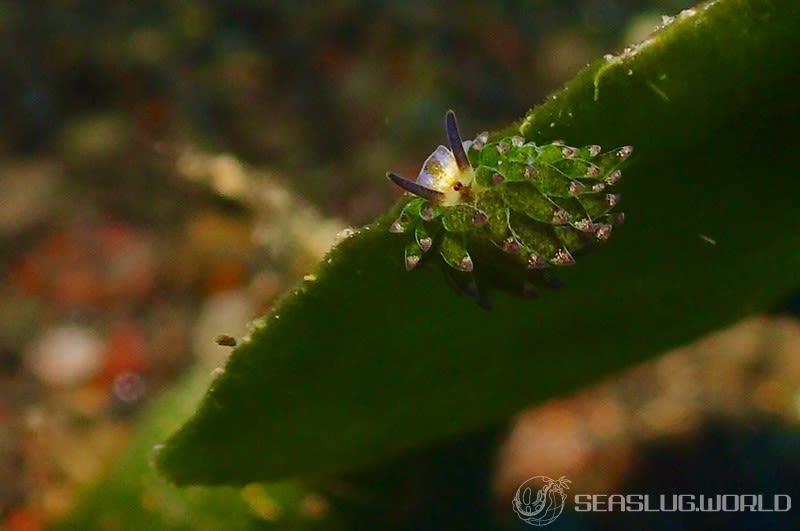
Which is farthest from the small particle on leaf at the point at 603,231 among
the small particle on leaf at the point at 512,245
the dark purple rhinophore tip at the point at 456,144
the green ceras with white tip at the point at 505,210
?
the dark purple rhinophore tip at the point at 456,144

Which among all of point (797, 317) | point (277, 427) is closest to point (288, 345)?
point (277, 427)

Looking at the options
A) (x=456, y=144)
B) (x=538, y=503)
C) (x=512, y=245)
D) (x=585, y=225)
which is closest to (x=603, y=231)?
(x=585, y=225)

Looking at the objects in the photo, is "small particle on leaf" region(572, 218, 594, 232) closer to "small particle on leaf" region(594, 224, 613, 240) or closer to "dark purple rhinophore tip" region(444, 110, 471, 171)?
"small particle on leaf" region(594, 224, 613, 240)

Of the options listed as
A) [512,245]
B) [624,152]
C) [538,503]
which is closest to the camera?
[624,152]

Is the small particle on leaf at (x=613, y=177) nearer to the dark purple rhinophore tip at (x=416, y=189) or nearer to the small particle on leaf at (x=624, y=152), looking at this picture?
the small particle on leaf at (x=624, y=152)

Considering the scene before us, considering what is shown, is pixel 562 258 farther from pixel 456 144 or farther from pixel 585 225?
pixel 456 144

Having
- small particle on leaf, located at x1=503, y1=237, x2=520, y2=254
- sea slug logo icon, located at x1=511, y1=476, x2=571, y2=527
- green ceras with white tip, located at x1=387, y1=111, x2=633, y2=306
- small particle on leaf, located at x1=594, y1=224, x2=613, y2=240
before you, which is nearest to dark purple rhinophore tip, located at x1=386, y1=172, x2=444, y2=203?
green ceras with white tip, located at x1=387, y1=111, x2=633, y2=306

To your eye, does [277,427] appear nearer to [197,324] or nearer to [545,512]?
[545,512]
